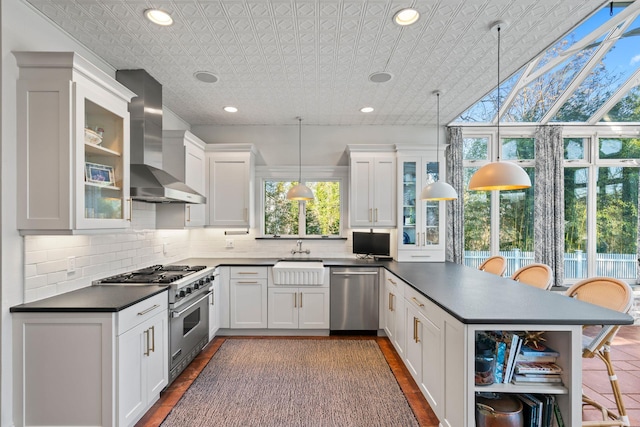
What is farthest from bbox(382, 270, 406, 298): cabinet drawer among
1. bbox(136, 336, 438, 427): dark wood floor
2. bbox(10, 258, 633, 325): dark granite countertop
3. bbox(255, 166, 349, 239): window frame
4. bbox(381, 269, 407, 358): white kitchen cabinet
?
bbox(255, 166, 349, 239): window frame

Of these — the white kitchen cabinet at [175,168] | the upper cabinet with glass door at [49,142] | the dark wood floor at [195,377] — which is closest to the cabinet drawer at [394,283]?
the dark wood floor at [195,377]

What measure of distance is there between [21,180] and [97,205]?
41cm

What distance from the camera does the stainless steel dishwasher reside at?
3.79m

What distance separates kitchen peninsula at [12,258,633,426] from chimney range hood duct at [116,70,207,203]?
105cm

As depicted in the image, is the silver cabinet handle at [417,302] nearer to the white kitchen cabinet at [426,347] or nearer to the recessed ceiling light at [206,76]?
the white kitchen cabinet at [426,347]

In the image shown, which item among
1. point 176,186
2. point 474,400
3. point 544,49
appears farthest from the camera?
point 176,186

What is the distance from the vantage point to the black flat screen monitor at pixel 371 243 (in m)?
4.16

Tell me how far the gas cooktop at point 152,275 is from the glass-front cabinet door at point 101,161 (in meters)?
0.58

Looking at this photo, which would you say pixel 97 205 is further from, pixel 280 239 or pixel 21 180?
pixel 280 239

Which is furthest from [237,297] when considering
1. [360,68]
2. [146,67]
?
[360,68]

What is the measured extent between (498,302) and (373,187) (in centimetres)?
244

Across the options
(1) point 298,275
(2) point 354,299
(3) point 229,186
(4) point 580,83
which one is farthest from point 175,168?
(4) point 580,83

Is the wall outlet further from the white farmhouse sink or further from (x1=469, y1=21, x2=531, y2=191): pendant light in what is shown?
(x1=469, y1=21, x2=531, y2=191): pendant light

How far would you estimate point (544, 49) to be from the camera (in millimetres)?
2490
